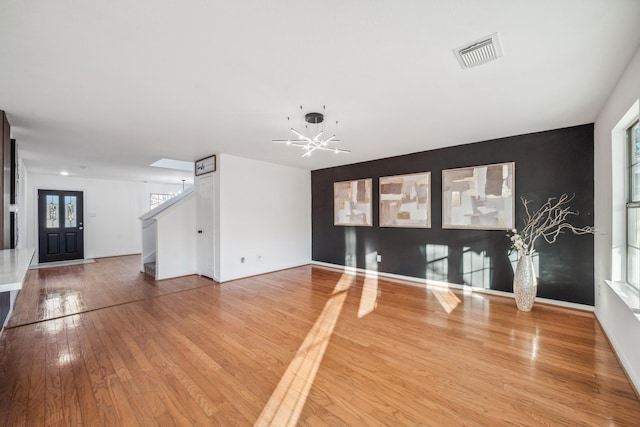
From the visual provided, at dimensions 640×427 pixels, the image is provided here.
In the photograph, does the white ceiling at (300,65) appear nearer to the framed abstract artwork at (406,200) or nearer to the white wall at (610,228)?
the white wall at (610,228)

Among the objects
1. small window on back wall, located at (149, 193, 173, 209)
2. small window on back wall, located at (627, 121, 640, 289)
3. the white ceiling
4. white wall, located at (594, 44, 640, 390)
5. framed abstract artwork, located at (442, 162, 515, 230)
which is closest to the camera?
the white ceiling

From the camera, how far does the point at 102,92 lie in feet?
8.20

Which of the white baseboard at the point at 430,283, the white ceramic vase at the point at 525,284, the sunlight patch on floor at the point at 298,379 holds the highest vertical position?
the white ceramic vase at the point at 525,284

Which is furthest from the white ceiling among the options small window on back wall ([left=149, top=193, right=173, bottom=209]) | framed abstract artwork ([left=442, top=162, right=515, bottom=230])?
small window on back wall ([left=149, top=193, right=173, bottom=209])

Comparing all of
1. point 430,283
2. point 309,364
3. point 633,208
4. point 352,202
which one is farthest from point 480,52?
point 352,202

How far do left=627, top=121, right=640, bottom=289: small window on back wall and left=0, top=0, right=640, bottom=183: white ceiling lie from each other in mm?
528

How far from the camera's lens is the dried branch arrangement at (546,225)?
354cm

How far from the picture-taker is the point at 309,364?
233 centimetres

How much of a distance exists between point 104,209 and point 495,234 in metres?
10.1

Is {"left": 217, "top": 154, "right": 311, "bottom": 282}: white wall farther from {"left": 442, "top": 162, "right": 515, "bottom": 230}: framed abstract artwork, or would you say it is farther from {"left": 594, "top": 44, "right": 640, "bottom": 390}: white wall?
{"left": 594, "top": 44, "right": 640, "bottom": 390}: white wall

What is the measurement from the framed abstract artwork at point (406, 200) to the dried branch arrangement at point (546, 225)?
55.1 inches

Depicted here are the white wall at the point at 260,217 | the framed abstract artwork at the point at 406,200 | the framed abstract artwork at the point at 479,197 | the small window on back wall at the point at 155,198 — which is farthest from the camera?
the small window on back wall at the point at 155,198

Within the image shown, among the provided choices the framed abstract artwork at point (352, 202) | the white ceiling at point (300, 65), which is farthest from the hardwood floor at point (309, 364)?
the white ceiling at point (300, 65)

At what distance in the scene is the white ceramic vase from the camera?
3.45 meters
